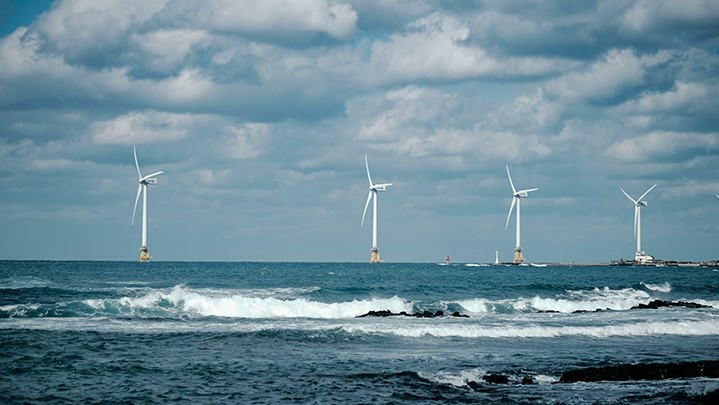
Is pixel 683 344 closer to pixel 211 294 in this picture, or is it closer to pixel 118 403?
pixel 118 403

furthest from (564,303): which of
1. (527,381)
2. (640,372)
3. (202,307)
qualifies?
(527,381)

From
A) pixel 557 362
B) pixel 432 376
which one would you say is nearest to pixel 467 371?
pixel 432 376

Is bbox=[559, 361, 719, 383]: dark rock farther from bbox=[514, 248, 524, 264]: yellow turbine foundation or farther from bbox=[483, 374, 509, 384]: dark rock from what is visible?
bbox=[514, 248, 524, 264]: yellow turbine foundation

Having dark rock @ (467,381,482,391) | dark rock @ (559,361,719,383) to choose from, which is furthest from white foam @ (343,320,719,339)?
dark rock @ (467,381,482,391)

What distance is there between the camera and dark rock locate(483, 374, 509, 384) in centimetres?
2208

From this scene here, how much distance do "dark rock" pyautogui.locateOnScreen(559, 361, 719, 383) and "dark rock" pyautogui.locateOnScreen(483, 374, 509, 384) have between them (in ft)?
5.42

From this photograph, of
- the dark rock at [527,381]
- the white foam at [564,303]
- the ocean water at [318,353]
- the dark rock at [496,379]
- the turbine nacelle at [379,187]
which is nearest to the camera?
the ocean water at [318,353]

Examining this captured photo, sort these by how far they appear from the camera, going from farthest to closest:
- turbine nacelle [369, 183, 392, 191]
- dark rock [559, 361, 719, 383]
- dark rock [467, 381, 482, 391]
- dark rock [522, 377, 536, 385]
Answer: turbine nacelle [369, 183, 392, 191], dark rock [559, 361, 719, 383], dark rock [522, 377, 536, 385], dark rock [467, 381, 482, 391]

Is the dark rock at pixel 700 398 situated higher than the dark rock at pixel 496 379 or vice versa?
the dark rock at pixel 700 398

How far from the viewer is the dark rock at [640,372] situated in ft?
75.2

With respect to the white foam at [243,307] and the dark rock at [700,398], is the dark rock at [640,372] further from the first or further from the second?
the white foam at [243,307]

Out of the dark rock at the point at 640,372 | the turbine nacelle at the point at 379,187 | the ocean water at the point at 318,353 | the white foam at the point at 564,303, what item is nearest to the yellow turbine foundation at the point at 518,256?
the turbine nacelle at the point at 379,187

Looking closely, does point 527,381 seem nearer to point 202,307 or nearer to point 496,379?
point 496,379

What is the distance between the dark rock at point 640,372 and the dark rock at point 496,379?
1.65m
